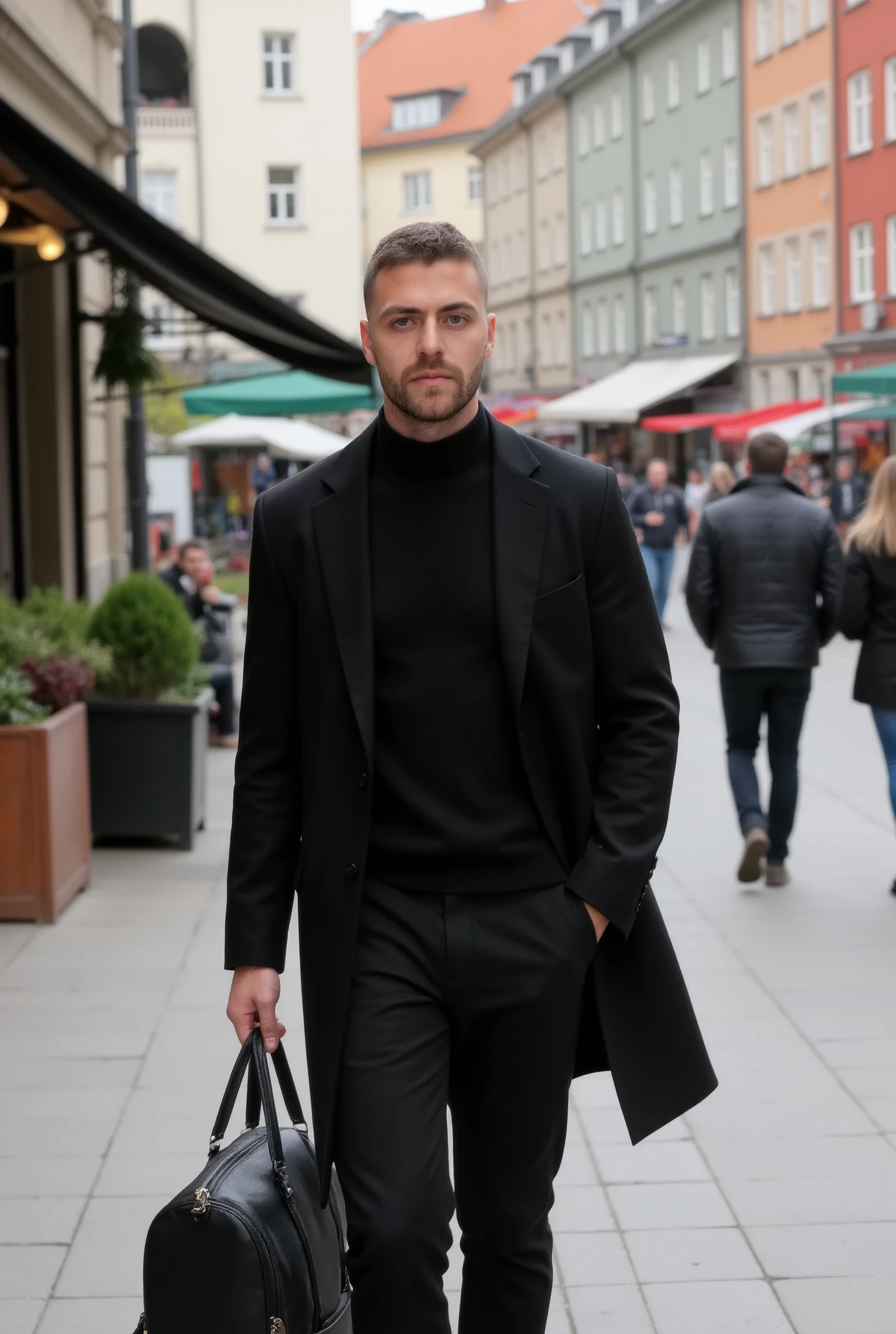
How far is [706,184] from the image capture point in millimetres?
50781

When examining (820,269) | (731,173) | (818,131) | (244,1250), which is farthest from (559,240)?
(244,1250)

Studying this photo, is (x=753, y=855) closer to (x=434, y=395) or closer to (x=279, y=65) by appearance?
(x=434, y=395)

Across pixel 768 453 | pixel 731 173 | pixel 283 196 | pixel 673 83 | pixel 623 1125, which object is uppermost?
pixel 673 83

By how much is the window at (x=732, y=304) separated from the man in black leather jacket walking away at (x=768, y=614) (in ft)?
136

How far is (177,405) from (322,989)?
32.8 m

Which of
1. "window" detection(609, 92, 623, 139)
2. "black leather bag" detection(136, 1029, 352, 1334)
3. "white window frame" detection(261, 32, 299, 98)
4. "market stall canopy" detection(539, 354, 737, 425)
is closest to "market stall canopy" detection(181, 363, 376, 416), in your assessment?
"black leather bag" detection(136, 1029, 352, 1334)

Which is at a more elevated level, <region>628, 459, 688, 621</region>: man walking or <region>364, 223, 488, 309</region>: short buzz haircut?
<region>364, 223, 488, 309</region>: short buzz haircut

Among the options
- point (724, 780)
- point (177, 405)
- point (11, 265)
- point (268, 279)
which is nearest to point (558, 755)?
point (724, 780)

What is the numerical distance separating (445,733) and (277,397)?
46.2ft

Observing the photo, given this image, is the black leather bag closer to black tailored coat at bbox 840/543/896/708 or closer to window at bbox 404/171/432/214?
black tailored coat at bbox 840/543/896/708

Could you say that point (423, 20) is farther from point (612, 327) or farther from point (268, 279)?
point (268, 279)

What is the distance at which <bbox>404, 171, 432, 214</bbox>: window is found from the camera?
81250 millimetres

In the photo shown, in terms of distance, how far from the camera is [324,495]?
9.57ft

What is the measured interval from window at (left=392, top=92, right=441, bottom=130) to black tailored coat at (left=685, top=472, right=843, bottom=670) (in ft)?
256
